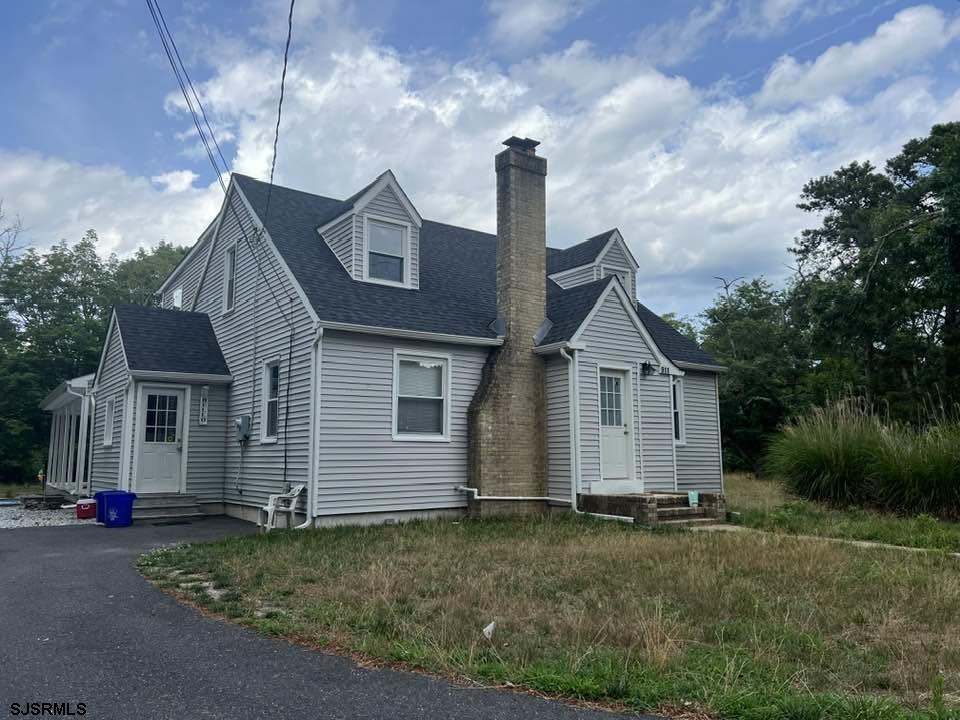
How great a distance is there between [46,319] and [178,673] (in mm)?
34090

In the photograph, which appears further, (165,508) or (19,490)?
(19,490)

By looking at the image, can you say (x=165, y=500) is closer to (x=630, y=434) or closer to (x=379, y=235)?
(x=379, y=235)

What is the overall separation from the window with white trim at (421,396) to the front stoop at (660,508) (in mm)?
3083

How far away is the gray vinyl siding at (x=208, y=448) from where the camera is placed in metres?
14.4

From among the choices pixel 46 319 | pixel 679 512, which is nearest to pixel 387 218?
pixel 679 512

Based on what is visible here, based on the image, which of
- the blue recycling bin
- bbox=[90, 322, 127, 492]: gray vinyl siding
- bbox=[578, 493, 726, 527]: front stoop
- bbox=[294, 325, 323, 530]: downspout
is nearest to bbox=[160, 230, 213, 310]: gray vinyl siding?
bbox=[90, 322, 127, 492]: gray vinyl siding

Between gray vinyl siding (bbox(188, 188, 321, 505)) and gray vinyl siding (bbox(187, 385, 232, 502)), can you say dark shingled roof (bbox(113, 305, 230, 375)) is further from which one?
gray vinyl siding (bbox(187, 385, 232, 502))

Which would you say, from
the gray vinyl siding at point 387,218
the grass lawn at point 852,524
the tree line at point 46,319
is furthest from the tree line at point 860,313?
the tree line at point 46,319

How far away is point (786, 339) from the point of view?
31703mm

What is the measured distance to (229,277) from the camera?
15.8m

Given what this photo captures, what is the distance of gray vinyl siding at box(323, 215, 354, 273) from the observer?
44.5ft

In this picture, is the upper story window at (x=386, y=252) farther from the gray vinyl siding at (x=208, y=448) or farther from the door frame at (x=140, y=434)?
the door frame at (x=140, y=434)

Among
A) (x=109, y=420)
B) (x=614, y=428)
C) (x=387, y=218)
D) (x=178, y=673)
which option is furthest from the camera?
(x=109, y=420)

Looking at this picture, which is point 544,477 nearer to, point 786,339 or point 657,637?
point 657,637
